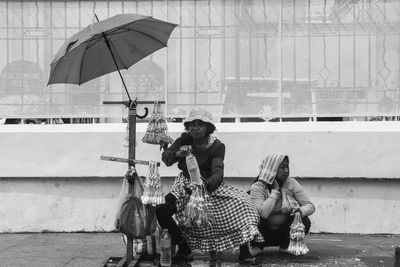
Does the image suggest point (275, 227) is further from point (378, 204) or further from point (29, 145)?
point (29, 145)

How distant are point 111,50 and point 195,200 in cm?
144

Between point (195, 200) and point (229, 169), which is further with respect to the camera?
point (229, 169)

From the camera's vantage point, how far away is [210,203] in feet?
17.3

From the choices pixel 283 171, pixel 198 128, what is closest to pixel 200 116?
pixel 198 128

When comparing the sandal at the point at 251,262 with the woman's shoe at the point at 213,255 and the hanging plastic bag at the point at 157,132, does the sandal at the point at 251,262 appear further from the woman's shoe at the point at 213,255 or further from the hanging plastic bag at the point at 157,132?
the hanging plastic bag at the point at 157,132

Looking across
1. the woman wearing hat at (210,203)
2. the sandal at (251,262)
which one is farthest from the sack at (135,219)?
the sandal at (251,262)

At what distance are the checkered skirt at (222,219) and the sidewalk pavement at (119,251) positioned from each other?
199mm

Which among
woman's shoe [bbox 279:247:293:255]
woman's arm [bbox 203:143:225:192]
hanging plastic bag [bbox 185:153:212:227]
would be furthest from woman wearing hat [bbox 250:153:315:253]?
hanging plastic bag [bbox 185:153:212:227]

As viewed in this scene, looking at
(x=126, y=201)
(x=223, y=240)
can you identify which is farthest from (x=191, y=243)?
(x=126, y=201)

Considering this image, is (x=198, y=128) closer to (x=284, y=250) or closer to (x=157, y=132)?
(x=157, y=132)

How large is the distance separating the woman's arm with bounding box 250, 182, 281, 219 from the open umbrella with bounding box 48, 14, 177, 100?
1506mm

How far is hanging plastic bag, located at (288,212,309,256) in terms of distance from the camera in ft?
17.7

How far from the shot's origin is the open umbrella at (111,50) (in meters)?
5.04

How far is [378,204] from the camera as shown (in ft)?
22.1
